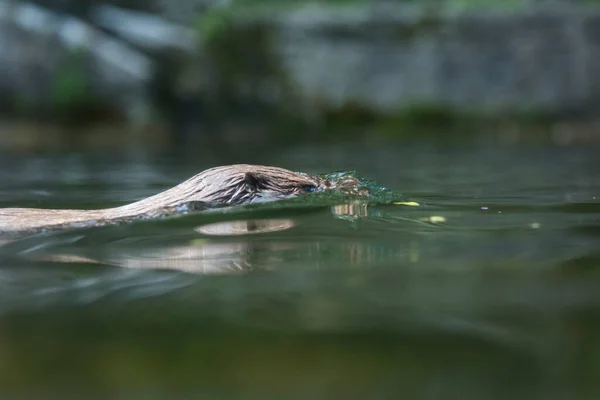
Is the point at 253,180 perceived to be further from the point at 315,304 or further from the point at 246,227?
the point at 315,304

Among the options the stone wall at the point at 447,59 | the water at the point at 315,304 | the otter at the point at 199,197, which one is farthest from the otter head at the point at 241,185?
the stone wall at the point at 447,59

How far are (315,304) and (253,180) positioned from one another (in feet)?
6.11

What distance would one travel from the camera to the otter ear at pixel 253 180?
347 centimetres

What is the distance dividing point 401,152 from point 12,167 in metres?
3.79

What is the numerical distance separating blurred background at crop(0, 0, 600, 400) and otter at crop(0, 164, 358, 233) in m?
0.20

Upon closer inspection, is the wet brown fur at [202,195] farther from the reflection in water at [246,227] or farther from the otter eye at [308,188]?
the reflection in water at [246,227]

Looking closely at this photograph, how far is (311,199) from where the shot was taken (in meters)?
3.49

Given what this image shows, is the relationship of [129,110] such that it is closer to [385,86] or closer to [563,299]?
[385,86]

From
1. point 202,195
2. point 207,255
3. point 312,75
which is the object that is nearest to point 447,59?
point 312,75

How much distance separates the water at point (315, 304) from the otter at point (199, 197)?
173mm

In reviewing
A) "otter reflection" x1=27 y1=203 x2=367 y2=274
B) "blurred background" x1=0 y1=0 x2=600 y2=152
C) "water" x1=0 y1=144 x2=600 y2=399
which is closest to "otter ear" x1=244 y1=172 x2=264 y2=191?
"water" x1=0 y1=144 x2=600 y2=399

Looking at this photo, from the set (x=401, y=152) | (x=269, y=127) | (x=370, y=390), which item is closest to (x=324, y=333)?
(x=370, y=390)

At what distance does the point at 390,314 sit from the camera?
1.62m

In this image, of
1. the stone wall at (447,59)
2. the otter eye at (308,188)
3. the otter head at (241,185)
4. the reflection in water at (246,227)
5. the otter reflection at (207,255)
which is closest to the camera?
the otter reflection at (207,255)
